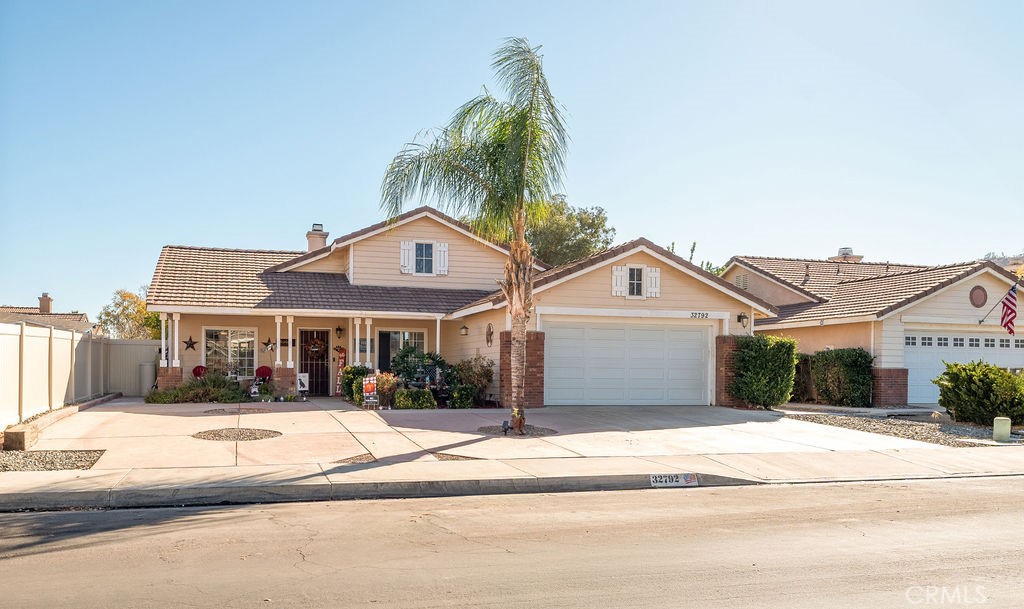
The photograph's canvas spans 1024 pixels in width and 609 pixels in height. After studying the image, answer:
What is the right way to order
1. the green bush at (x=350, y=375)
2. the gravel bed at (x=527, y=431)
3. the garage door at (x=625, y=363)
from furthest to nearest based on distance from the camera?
the green bush at (x=350, y=375) → the garage door at (x=625, y=363) → the gravel bed at (x=527, y=431)

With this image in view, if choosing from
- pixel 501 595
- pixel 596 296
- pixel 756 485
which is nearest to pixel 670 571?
pixel 501 595

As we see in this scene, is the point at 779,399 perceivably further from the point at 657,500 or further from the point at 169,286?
the point at 169,286

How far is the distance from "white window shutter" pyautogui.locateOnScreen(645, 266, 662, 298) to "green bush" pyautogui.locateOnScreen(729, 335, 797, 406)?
255 centimetres

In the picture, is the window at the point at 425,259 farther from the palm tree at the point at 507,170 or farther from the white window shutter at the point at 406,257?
the palm tree at the point at 507,170

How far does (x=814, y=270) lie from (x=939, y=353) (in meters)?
8.18

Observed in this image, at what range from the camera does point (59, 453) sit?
12172 mm

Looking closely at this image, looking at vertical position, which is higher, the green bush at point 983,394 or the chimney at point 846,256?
the chimney at point 846,256

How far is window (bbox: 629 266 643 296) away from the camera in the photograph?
21328mm

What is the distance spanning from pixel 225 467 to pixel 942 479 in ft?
33.7

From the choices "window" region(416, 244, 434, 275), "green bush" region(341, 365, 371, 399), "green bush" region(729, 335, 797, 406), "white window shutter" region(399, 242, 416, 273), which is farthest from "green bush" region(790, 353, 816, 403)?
"green bush" region(341, 365, 371, 399)

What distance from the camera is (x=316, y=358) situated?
2616 cm

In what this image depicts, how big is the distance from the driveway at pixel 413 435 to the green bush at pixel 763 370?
800 millimetres

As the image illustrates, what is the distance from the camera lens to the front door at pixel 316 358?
25953mm

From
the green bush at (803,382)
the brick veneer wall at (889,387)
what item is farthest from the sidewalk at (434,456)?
the green bush at (803,382)
